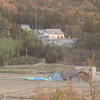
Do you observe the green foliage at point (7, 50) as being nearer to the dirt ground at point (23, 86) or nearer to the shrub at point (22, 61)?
the shrub at point (22, 61)

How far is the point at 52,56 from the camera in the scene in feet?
75.4

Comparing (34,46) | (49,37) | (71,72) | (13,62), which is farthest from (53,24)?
(71,72)

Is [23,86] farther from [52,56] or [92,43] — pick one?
[92,43]

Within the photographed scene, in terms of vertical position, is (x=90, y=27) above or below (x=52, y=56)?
above

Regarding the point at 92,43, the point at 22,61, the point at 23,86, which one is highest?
the point at 92,43

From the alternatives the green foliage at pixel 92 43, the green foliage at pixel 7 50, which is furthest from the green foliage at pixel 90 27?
the green foliage at pixel 7 50

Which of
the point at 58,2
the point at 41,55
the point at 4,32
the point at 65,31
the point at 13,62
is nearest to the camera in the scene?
the point at 13,62

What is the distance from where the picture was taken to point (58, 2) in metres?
63.8

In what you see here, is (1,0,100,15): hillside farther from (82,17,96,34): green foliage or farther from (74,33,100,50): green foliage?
(74,33,100,50): green foliage

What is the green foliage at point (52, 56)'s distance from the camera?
75.4ft

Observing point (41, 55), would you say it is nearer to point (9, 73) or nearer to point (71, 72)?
point (9, 73)

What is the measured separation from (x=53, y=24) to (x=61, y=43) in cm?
1109

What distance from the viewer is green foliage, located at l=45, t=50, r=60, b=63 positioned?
23.0 meters

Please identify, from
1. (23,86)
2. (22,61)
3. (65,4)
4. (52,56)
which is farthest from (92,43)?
(65,4)
